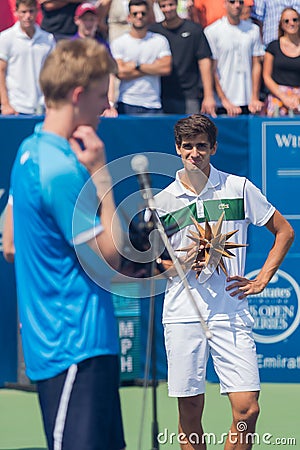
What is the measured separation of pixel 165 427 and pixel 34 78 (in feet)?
11.3

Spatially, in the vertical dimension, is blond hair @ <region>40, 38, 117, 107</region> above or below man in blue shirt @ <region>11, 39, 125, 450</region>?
above

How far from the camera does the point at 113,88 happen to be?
946cm

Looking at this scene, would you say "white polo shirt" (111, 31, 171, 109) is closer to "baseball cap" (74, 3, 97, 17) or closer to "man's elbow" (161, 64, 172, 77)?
"man's elbow" (161, 64, 172, 77)

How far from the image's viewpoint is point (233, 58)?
9.73 meters

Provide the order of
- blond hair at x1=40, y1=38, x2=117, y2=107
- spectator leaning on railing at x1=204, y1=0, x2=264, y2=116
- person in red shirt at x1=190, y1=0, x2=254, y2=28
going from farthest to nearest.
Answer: person in red shirt at x1=190, y1=0, x2=254, y2=28
spectator leaning on railing at x1=204, y1=0, x2=264, y2=116
blond hair at x1=40, y1=38, x2=117, y2=107

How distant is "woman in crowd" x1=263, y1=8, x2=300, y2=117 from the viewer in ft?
31.3

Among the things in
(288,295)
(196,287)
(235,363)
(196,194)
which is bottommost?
(288,295)

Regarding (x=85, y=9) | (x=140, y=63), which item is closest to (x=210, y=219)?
(x=140, y=63)

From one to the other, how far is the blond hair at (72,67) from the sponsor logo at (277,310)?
5.91 meters

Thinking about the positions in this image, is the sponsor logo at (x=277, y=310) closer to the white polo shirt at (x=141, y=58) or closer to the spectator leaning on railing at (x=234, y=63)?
the spectator leaning on railing at (x=234, y=63)

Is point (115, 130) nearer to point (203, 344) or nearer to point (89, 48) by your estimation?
point (203, 344)

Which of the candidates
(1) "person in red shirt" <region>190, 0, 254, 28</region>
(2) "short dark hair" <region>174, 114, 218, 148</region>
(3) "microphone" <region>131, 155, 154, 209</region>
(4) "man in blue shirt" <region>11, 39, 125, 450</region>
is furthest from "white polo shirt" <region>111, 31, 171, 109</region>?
(4) "man in blue shirt" <region>11, 39, 125, 450</region>

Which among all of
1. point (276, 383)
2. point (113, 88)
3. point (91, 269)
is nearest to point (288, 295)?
point (276, 383)

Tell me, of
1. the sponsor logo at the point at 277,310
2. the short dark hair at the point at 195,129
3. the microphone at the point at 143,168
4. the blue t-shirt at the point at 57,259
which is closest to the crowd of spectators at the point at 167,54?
the sponsor logo at the point at 277,310
